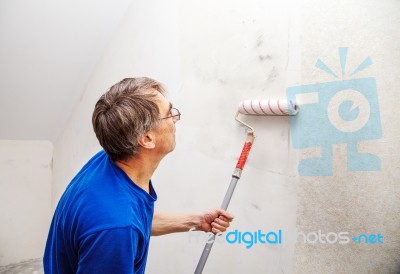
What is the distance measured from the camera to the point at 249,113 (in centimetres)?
140

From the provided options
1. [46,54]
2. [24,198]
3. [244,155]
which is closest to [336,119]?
[244,155]

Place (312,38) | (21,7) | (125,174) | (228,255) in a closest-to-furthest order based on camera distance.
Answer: (125,174) < (312,38) < (228,255) < (21,7)

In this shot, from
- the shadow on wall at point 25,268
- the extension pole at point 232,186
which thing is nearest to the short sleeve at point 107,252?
the extension pole at point 232,186

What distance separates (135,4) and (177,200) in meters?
1.02

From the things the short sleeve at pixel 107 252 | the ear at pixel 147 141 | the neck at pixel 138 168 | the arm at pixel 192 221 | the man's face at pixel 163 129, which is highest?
the man's face at pixel 163 129

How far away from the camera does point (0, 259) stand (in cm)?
212

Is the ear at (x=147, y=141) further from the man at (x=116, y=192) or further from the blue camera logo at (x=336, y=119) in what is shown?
the blue camera logo at (x=336, y=119)

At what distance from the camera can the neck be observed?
0.96 m

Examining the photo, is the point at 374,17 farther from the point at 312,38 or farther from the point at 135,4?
the point at 135,4

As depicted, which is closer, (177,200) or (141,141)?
(141,141)

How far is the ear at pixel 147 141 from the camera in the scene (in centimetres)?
94

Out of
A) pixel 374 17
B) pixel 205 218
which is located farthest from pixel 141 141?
pixel 374 17

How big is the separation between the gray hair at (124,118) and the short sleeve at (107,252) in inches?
9.1

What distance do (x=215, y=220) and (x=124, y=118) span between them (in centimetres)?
54
